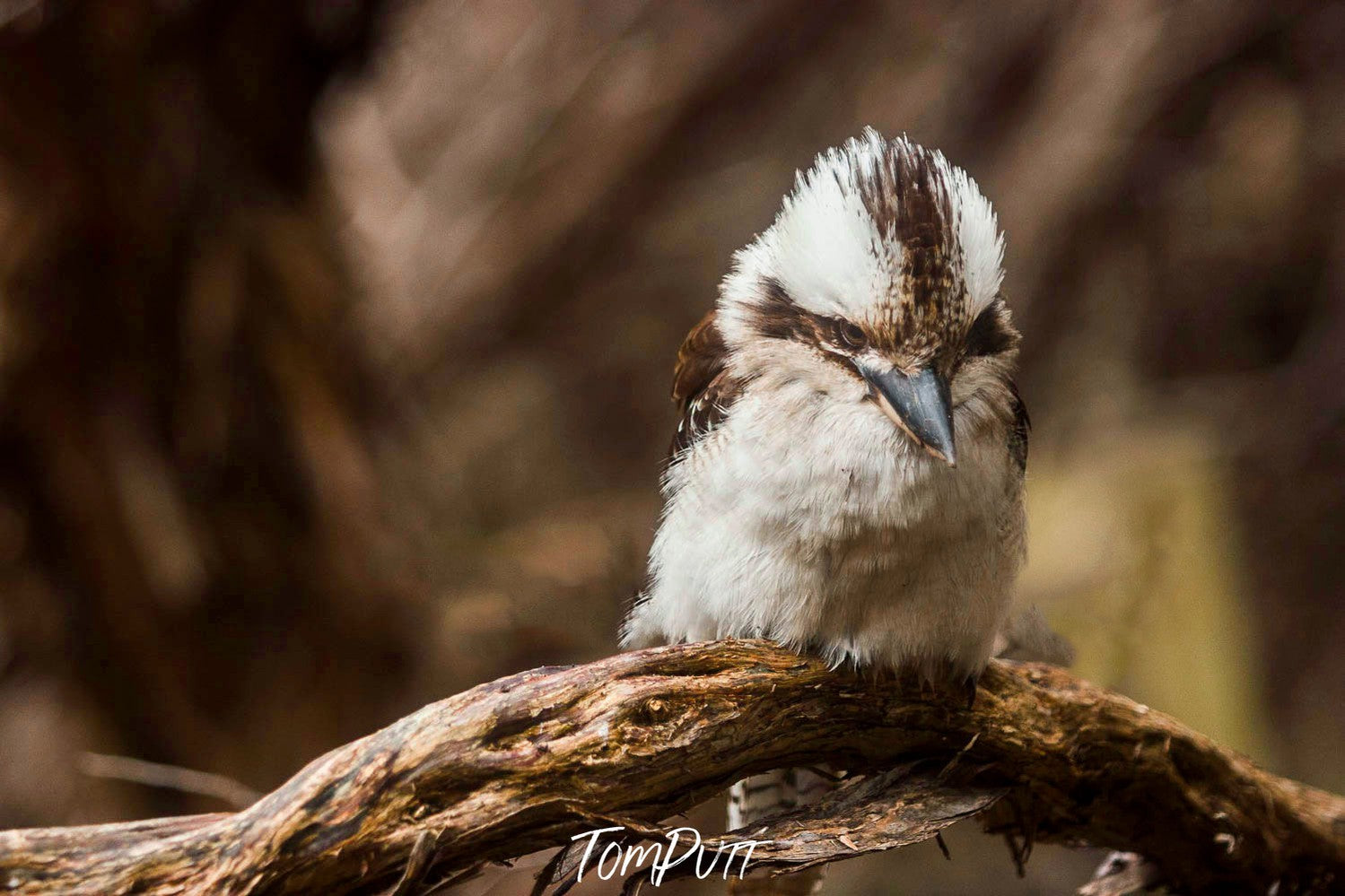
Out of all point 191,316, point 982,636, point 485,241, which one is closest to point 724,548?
point 982,636

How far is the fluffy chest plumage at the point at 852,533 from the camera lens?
1535mm

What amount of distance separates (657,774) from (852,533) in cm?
39

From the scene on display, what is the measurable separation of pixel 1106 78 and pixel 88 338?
11.0 ft

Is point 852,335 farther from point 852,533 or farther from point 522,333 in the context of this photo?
point 522,333

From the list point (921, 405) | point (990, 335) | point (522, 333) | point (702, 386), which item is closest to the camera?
point (921, 405)

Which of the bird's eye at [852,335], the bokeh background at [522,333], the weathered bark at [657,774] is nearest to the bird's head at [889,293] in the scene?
the bird's eye at [852,335]

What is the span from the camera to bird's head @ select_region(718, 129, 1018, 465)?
4.91 feet

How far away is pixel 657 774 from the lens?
4.84 feet

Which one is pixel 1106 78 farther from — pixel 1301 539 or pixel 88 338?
pixel 88 338

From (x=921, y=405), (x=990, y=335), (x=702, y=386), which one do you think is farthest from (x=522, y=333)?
(x=921, y=405)

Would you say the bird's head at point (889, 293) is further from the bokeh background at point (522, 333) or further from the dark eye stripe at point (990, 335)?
the bokeh background at point (522, 333)

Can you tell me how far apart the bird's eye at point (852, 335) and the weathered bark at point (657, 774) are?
429 millimetres

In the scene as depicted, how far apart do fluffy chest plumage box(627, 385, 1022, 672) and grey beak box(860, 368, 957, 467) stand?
46 millimetres

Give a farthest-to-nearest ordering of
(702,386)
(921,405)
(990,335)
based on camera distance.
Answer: (702,386) → (990,335) → (921,405)
